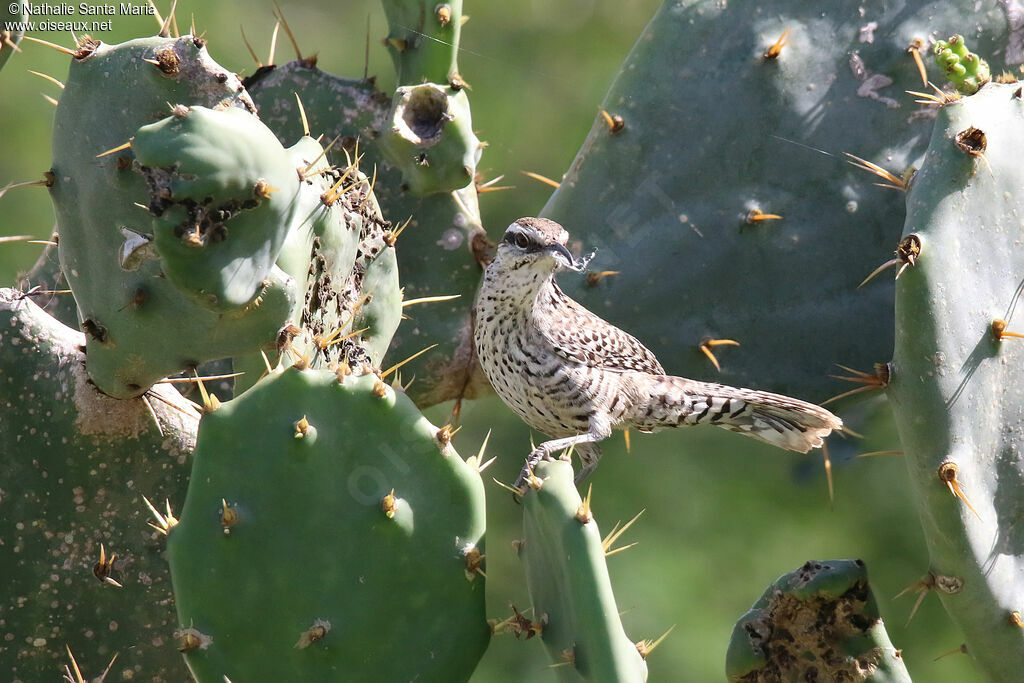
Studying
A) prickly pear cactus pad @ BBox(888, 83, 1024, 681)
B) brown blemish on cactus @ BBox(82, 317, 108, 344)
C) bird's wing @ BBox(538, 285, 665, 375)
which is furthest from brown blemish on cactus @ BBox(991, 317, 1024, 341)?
brown blemish on cactus @ BBox(82, 317, 108, 344)

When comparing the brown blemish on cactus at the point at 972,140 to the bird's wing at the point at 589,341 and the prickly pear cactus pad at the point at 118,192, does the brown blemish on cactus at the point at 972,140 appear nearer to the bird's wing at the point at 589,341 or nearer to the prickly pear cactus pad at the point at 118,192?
the bird's wing at the point at 589,341

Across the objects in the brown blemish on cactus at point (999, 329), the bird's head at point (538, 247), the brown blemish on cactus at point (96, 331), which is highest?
the brown blemish on cactus at point (999, 329)

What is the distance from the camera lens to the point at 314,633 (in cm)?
158

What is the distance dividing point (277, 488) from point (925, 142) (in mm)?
1700

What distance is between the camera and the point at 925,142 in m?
2.54

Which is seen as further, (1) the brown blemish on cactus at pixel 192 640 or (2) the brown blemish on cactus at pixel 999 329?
(2) the brown blemish on cactus at pixel 999 329

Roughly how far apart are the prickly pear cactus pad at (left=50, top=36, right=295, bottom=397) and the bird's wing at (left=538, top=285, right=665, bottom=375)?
0.82 metres

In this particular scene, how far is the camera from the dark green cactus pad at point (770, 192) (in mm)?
2518

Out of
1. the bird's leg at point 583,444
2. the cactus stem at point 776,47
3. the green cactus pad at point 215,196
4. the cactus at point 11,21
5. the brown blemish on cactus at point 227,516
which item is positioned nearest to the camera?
the green cactus pad at point 215,196

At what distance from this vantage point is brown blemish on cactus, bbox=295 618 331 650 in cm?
158

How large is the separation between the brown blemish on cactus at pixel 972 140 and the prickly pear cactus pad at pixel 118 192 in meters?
1.19

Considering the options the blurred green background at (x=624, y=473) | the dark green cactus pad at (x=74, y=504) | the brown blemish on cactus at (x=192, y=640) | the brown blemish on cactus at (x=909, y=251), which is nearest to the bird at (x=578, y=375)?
the brown blemish on cactus at (x=909, y=251)

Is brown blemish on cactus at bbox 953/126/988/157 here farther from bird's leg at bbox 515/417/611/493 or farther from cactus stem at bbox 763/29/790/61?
bird's leg at bbox 515/417/611/493

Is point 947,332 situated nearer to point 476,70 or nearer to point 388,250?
point 388,250
